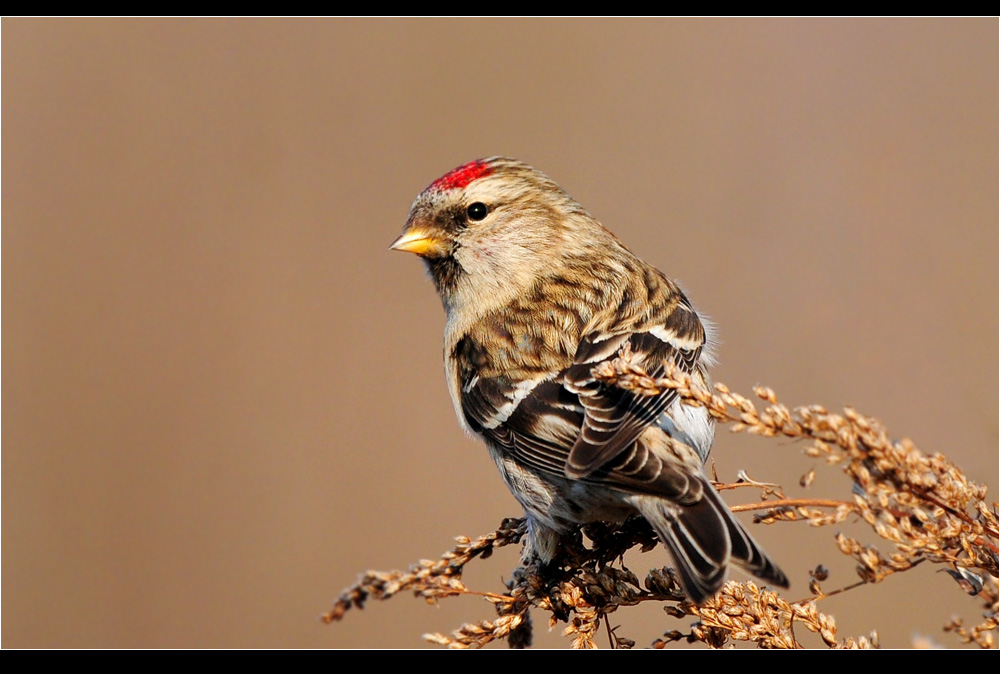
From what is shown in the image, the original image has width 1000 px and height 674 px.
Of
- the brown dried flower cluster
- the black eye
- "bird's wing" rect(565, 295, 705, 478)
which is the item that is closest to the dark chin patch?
the black eye

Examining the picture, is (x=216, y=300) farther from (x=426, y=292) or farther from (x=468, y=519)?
(x=468, y=519)

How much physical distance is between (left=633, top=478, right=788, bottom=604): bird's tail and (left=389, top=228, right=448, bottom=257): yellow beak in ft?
4.38

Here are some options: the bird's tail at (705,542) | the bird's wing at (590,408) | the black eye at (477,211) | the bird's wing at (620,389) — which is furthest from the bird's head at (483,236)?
the bird's tail at (705,542)

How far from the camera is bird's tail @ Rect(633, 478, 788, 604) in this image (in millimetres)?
2191

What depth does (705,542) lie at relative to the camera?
7.55 ft

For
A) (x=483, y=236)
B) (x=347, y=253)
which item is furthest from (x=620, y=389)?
(x=347, y=253)

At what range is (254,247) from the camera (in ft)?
22.0

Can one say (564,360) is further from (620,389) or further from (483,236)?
(483,236)

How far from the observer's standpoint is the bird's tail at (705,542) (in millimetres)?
2191

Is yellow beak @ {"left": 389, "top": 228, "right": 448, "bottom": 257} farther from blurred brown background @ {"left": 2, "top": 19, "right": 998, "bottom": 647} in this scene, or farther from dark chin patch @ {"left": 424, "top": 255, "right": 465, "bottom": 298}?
blurred brown background @ {"left": 2, "top": 19, "right": 998, "bottom": 647}

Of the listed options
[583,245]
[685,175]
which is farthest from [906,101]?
[583,245]

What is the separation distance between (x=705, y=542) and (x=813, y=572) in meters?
0.25

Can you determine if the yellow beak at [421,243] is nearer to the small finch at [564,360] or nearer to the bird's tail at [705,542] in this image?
the small finch at [564,360]
